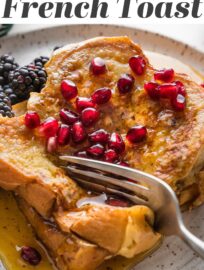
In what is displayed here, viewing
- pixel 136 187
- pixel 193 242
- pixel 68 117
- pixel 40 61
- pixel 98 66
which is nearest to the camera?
pixel 193 242

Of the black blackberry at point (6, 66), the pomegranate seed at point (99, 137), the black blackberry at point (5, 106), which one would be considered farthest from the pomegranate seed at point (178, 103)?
the black blackberry at point (6, 66)

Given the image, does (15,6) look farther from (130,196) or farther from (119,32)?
(130,196)

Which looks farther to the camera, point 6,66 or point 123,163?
point 6,66

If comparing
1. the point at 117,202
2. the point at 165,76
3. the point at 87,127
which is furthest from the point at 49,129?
the point at 165,76

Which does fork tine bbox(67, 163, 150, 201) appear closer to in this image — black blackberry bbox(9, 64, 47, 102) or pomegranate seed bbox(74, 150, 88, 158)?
pomegranate seed bbox(74, 150, 88, 158)

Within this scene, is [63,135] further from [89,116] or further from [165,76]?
[165,76]

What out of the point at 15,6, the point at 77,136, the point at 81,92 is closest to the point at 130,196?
the point at 77,136
